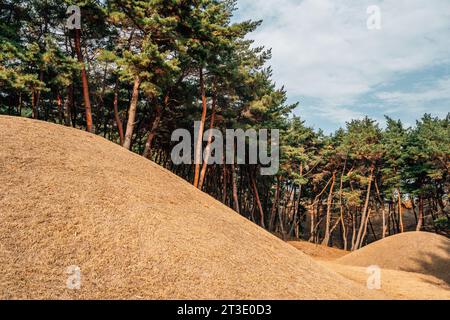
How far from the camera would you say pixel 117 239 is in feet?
29.6

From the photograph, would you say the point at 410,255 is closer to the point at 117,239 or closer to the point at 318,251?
the point at 318,251

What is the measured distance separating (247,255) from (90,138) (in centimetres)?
1010

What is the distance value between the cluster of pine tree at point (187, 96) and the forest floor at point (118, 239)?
666cm

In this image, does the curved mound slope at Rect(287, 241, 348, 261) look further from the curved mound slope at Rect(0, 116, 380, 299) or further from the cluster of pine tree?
the curved mound slope at Rect(0, 116, 380, 299)

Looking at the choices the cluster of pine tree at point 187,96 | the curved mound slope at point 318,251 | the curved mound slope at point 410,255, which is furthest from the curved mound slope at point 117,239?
the curved mound slope at point 318,251

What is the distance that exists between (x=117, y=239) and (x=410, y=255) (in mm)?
24177

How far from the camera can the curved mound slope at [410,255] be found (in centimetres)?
2328

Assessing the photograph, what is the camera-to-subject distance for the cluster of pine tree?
19250 mm

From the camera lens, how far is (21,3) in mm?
22469

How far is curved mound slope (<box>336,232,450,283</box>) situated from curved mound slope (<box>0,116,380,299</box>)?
1428 centimetres

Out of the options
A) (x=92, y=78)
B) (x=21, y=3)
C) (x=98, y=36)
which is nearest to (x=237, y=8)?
(x=98, y=36)

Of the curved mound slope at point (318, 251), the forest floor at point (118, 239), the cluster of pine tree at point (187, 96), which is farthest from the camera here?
the curved mound slope at point (318, 251)

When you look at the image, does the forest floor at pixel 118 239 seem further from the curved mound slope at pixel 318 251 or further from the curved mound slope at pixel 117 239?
the curved mound slope at pixel 318 251
